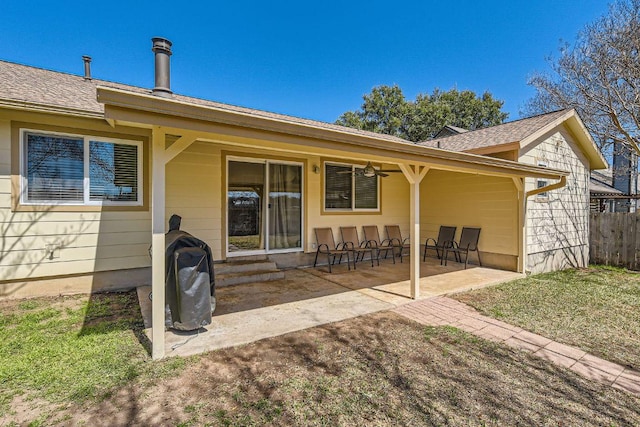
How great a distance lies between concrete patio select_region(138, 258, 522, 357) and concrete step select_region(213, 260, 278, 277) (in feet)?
1.29

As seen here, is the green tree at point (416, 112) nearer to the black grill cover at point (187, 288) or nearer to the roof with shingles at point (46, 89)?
the roof with shingles at point (46, 89)

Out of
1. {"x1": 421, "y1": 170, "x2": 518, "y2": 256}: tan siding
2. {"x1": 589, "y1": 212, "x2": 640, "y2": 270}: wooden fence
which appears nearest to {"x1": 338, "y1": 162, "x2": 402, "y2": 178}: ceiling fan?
{"x1": 421, "y1": 170, "x2": 518, "y2": 256}: tan siding

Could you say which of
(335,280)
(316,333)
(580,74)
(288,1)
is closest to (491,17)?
(580,74)

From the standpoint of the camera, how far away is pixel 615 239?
28.9 ft

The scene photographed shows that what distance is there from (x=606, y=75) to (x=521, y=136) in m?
5.85

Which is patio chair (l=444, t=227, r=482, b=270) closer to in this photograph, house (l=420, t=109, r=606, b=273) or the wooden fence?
house (l=420, t=109, r=606, b=273)

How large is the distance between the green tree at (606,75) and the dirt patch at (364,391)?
10684 mm

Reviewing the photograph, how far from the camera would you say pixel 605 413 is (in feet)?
7.55

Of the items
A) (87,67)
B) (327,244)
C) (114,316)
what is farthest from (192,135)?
(87,67)

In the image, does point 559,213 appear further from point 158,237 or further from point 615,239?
point 158,237

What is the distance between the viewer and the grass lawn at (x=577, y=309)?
3.56 meters

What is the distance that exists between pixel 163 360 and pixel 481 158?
5493 mm

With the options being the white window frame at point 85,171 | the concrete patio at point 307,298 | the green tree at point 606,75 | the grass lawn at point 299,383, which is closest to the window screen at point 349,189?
the concrete patio at point 307,298

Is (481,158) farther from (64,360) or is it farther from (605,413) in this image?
(64,360)
